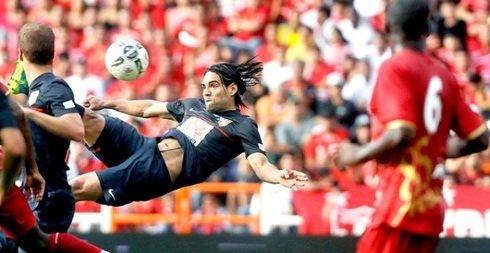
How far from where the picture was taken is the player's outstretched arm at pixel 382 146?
581 centimetres

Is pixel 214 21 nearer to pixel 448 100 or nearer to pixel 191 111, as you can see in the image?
pixel 191 111

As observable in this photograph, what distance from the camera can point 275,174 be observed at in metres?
8.41

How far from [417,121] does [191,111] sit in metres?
3.94

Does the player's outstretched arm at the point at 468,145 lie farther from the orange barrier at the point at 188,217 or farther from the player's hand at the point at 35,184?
the orange barrier at the point at 188,217

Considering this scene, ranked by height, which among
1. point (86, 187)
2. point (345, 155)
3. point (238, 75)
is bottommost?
point (86, 187)

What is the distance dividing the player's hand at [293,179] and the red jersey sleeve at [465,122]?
170cm

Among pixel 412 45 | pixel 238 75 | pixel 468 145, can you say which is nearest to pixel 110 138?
pixel 238 75

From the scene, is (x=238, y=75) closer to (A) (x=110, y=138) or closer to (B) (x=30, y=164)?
(A) (x=110, y=138)

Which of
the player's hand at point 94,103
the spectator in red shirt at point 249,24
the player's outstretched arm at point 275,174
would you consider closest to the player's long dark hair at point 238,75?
the player's outstretched arm at point 275,174

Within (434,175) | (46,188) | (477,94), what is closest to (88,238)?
(46,188)

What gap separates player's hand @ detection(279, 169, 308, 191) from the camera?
787cm

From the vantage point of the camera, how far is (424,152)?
5.99 meters

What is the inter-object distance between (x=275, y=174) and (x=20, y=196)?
1.93m

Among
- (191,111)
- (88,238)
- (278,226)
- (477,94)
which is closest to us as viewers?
(191,111)
